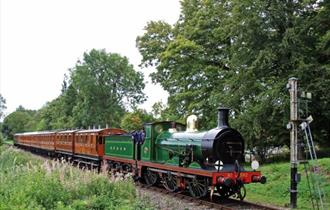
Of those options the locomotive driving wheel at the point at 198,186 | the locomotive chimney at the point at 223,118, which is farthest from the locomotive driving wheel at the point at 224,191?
the locomotive chimney at the point at 223,118

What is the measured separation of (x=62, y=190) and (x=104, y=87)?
68298mm

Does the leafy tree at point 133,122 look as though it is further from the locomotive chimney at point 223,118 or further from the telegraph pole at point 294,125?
the telegraph pole at point 294,125

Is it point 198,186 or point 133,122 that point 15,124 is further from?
point 198,186

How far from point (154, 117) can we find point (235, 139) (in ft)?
130

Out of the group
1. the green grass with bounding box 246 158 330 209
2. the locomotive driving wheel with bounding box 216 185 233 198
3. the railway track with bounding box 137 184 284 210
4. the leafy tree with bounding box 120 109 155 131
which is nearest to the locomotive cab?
the locomotive driving wheel with bounding box 216 185 233 198

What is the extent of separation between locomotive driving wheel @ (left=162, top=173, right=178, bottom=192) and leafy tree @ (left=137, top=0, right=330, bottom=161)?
9.92m

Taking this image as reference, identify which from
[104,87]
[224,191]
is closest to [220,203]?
[224,191]

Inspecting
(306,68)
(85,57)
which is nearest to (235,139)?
(306,68)

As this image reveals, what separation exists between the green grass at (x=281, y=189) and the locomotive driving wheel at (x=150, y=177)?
399 cm

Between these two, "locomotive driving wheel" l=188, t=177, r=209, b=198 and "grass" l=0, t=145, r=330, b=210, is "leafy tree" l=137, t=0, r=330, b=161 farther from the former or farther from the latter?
"locomotive driving wheel" l=188, t=177, r=209, b=198

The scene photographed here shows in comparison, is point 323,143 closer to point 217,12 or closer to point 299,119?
point 217,12

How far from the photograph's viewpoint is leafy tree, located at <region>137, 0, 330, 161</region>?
24.7m

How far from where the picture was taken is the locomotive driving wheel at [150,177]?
18684 mm

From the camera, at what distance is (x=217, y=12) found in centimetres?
3334
